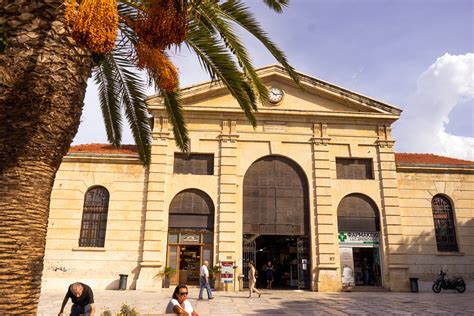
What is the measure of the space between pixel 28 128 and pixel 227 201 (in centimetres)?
1528

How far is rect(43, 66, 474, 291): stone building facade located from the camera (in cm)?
1906

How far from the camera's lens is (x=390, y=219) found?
20.3 meters

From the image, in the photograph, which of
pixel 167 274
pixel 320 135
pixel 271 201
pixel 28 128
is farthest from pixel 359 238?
pixel 28 128

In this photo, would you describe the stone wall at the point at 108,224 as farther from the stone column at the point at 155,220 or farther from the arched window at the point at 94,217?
the stone column at the point at 155,220

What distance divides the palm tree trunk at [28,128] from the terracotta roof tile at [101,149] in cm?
1599

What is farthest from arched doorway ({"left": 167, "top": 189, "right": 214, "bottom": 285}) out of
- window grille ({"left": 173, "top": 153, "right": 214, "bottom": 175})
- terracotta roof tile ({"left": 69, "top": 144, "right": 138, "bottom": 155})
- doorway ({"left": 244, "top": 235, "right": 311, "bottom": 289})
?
terracotta roof tile ({"left": 69, "top": 144, "right": 138, "bottom": 155})

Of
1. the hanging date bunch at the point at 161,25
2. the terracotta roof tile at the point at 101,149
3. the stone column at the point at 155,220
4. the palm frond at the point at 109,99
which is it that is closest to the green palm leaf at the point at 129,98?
the palm frond at the point at 109,99

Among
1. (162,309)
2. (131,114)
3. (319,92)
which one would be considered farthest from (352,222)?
(131,114)

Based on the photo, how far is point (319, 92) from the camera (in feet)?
71.4

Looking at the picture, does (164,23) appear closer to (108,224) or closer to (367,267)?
(108,224)

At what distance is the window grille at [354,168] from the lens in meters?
21.1

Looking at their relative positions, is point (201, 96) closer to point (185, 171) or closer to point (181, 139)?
point (185, 171)

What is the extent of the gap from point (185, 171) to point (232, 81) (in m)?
12.9

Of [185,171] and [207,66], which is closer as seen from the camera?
[207,66]
